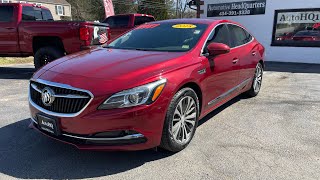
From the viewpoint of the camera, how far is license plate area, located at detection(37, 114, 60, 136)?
3.20 metres

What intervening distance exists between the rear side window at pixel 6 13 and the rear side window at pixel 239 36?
6.64 metres

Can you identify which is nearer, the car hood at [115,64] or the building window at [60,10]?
the car hood at [115,64]

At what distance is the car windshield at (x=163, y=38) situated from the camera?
13.9 ft

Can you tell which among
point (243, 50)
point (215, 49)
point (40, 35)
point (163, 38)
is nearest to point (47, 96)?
point (163, 38)

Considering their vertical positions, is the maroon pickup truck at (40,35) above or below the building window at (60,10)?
below

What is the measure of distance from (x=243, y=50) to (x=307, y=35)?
28.5ft

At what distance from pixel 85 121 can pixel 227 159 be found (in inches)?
64.4

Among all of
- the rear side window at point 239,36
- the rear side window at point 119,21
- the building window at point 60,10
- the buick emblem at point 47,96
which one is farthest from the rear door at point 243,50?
the building window at point 60,10

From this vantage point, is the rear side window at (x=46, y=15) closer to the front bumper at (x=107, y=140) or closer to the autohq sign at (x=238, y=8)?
the front bumper at (x=107, y=140)

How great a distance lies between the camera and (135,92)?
306 centimetres

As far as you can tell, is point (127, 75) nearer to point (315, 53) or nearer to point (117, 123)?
point (117, 123)

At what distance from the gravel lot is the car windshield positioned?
4.12ft

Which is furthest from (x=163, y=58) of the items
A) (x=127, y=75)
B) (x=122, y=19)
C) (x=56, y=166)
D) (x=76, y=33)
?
(x=122, y=19)

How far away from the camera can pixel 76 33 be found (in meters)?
8.06
